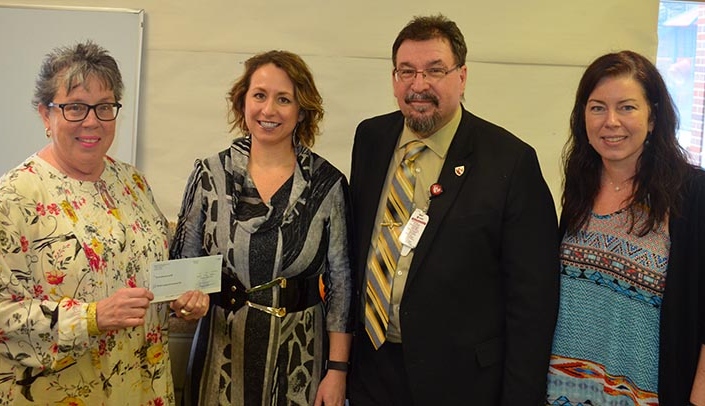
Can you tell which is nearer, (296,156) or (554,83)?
(296,156)

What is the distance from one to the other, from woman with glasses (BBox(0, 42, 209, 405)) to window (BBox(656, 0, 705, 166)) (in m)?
3.60

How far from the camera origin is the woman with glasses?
69.5 inches

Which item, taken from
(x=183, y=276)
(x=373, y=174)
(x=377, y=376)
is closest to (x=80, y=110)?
(x=183, y=276)

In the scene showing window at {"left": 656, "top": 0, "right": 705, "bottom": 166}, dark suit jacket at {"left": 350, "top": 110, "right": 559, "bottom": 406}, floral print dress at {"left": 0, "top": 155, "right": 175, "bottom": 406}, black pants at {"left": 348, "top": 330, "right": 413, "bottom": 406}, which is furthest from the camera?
window at {"left": 656, "top": 0, "right": 705, "bottom": 166}

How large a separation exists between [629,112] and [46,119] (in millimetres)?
1812

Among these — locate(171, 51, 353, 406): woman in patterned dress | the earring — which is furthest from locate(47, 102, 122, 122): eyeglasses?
the earring

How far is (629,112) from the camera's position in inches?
77.8

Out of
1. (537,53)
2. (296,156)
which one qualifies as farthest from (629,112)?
(537,53)

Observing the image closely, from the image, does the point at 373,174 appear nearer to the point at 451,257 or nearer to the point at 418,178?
the point at 418,178

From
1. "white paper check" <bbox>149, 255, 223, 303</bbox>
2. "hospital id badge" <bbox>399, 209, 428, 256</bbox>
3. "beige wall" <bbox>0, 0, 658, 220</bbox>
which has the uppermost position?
"beige wall" <bbox>0, 0, 658, 220</bbox>

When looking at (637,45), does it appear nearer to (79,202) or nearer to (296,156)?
(296,156)

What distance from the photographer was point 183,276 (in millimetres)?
1949

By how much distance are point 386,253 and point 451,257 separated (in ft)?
0.74

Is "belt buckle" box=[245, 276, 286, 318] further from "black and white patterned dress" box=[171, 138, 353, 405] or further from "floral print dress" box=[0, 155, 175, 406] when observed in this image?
"floral print dress" box=[0, 155, 175, 406]
